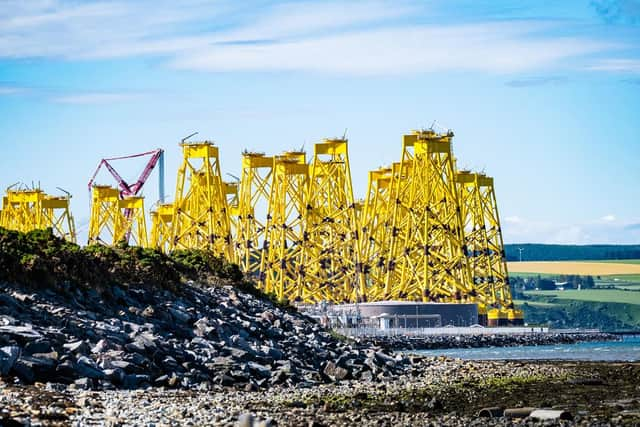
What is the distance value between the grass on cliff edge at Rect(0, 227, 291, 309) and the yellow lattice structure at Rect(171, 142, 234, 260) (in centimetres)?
6337

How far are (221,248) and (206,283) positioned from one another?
65.3 metres

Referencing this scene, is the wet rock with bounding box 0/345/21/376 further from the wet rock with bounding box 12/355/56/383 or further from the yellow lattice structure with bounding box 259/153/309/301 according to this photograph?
the yellow lattice structure with bounding box 259/153/309/301

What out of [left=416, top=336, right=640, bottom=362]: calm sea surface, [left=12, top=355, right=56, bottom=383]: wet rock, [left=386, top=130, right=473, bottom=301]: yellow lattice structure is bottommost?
[left=416, top=336, right=640, bottom=362]: calm sea surface

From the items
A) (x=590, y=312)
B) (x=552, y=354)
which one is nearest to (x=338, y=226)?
(x=552, y=354)

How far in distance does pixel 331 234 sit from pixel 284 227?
521 cm

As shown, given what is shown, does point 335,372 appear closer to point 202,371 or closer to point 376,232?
point 202,371

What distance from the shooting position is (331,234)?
11888 centimetres

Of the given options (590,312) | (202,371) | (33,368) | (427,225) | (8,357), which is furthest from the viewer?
(590,312)

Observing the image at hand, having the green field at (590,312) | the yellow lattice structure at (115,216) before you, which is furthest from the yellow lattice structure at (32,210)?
the green field at (590,312)

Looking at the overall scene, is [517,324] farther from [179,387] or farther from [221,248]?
[179,387]

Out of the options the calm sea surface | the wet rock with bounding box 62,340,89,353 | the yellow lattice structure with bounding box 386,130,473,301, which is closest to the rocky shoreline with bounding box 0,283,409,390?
the wet rock with bounding box 62,340,89,353

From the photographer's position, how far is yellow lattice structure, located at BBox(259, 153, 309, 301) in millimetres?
113938

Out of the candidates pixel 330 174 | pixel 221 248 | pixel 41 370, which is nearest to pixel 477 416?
pixel 41 370

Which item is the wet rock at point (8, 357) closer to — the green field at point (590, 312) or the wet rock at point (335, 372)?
the wet rock at point (335, 372)
